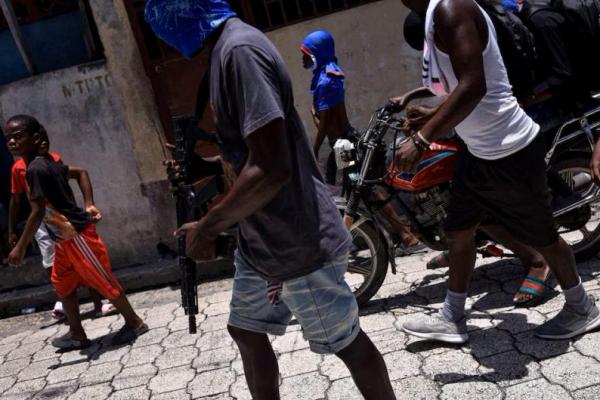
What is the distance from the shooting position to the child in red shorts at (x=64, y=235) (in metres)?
4.19

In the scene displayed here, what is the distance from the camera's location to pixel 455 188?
126 inches

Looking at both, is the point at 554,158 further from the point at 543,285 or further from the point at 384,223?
the point at 384,223

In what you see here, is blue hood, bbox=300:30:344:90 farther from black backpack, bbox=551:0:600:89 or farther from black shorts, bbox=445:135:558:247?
black shorts, bbox=445:135:558:247

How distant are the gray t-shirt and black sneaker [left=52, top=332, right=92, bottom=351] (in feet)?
8.61

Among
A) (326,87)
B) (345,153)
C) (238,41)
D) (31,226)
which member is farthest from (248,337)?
(326,87)

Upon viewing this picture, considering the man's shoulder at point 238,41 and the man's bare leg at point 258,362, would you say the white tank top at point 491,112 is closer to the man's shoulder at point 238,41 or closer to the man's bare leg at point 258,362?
the man's shoulder at point 238,41

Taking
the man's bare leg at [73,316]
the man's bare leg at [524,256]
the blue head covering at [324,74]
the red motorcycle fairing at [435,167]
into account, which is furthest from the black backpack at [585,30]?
the man's bare leg at [73,316]

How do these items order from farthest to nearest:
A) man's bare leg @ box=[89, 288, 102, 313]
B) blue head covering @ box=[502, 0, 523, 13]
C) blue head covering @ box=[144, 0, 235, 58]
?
man's bare leg @ box=[89, 288, 102, 313] → blue head covering @ box=[502, 0, 523, 13] → blue head covering @ box=[144, 0, 235, 58]

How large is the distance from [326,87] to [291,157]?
2896 millimetres

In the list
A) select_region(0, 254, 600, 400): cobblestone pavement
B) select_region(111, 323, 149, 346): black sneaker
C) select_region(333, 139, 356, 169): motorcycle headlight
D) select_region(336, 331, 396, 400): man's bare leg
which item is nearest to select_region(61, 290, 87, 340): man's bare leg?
select_region(0, 254, 600, 400): cobblestone pavement

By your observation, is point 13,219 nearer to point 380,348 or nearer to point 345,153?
point 345,153

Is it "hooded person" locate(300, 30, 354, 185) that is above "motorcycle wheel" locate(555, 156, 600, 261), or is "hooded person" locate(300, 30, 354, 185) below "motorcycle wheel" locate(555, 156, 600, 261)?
above

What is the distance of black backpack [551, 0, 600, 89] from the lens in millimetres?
3689

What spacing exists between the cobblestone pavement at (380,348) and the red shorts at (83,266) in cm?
43
